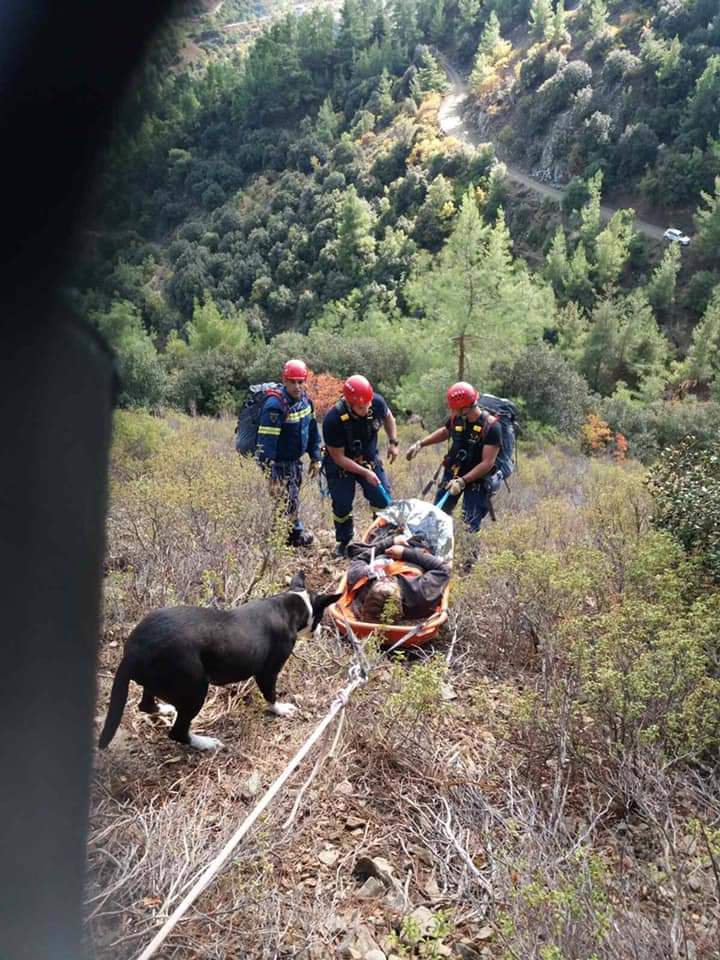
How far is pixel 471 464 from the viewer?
5777mm

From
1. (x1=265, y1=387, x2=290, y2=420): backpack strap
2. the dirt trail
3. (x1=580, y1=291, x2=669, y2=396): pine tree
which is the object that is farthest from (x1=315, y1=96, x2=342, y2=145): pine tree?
Answer: (x1=265, y1=387, x2=290, y2=420): backpack strap

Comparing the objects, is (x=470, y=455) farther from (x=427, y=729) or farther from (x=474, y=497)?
(x=427, y=729)

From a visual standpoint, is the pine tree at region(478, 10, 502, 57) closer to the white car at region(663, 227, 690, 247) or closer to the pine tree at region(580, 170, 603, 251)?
the pine tree at region(580, 170, 603, 251)

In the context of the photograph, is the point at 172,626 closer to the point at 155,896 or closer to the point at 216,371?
the point at 155,896

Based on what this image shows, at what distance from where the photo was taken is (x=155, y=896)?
2111 millimetres

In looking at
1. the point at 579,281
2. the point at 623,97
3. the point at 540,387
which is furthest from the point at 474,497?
the point at 623,97

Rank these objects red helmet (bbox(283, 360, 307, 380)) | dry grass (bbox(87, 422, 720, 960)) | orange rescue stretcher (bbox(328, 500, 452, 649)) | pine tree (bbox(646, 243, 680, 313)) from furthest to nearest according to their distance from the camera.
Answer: pine tree (bbox(646, 243, 680, 313)) → red helmet (bbox(283, 360, 307, 380)) → orange rescue stretcher (bbox(328, 500, 452, 649)) → dry grass (bbox(87, 422, 720, 960))

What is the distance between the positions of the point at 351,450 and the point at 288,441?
0.62m

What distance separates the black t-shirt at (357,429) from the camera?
5.82m

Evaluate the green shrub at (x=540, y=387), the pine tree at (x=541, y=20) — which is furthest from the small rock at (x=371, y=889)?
the pine tree at (x=541, y=20)

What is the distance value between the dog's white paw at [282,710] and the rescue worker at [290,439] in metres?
2.32

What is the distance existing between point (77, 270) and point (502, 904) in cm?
262

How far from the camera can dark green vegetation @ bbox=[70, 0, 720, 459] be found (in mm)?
10148

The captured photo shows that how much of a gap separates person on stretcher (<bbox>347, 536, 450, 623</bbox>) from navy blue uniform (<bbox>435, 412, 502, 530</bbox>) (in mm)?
1099
